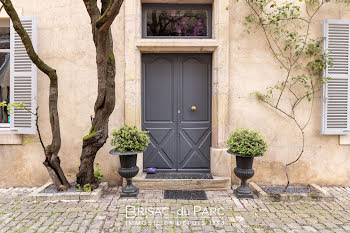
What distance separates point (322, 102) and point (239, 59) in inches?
64.0

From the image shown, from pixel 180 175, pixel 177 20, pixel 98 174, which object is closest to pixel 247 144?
pixel 180 175

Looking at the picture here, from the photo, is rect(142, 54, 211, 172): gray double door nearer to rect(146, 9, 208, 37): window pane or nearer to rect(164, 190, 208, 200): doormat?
rect(146, 9, 208, 37): window pane

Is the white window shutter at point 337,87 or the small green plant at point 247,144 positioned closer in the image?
the small green plant at point 247,144

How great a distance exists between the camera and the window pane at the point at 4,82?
4.68 metres

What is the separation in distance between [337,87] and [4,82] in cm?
594

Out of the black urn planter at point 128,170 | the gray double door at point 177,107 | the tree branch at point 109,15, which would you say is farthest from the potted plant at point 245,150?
the tree branch at point 109,15

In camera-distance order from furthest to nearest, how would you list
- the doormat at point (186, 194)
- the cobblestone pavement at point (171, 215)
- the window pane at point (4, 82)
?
the window pane at point (4, 82) < the doormat at point (186, 194) < the cobblestone pavement at point (171, 215)

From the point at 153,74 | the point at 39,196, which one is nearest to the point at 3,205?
the point at 39,196

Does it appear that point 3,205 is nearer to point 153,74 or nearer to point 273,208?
point 153,74

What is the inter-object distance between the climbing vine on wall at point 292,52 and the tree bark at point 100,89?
Result: 2437 millimetres

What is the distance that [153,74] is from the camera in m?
4.77

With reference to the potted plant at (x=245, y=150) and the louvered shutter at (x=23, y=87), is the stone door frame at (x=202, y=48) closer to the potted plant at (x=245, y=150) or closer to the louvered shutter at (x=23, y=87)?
the potted plant at (x=245, y=150)

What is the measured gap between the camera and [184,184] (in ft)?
14.2

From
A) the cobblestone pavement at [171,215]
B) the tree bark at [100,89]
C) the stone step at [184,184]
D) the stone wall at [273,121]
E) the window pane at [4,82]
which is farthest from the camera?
the window pane at [4,82]
